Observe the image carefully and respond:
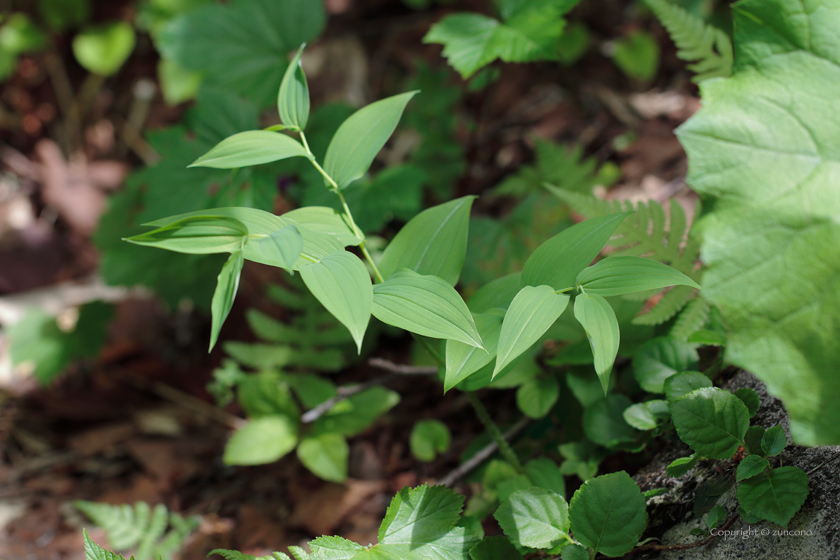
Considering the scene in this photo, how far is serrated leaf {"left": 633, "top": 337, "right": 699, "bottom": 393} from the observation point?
115cm

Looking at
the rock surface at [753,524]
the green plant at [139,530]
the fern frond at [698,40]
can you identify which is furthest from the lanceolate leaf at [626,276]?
the green plant at [139,530]

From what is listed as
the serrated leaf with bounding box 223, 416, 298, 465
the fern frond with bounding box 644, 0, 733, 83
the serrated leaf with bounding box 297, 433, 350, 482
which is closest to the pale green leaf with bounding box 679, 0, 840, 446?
the fern frond with bounding box 644, 0, 733, 83

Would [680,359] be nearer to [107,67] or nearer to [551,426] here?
[551,426]

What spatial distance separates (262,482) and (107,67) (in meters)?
3.00

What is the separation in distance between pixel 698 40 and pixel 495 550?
1.44m

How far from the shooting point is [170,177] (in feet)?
5.92

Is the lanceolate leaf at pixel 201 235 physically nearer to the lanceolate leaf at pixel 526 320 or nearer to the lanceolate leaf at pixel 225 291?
the lanceolate leaf at pixel 225 291

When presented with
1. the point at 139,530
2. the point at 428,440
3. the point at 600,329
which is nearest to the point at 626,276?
the point at 600,329

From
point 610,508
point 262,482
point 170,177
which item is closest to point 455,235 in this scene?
point 610,508

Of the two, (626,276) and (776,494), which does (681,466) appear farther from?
(626,276)

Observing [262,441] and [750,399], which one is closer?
[750,399]

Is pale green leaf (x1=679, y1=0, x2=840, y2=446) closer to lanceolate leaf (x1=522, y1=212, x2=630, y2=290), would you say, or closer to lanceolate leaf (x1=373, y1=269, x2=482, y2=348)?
lanceolate leaf (x1=522, y1=212, x2=630, y2=290)

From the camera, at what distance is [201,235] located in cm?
80

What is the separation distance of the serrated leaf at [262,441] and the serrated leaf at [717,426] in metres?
1.23
